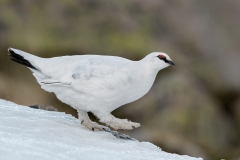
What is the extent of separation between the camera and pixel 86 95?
1825 mm

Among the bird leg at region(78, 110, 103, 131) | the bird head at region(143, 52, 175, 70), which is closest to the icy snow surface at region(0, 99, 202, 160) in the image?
the bird leg at region(78, 110, 103, 131)

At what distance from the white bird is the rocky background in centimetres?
299

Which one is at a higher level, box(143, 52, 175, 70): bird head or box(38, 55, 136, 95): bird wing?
box(143, 52, 175, 70): bird head

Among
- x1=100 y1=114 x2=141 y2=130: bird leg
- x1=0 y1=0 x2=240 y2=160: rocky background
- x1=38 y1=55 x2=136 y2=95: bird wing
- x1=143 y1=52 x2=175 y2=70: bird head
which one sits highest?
x1=0 y1=0 x2=240 y2=160: rocky background

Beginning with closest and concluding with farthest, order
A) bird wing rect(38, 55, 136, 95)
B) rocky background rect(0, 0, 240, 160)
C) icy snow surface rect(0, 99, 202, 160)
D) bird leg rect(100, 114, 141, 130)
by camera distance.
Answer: icy snow surface rect(0, 99, 202, 160) < bird wing rect(38, 55, 136, 95) < bird leg rect(100, 114, 141, 130) < rocky background rect(0, 0, 240, 160)

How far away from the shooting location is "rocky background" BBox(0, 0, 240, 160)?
517 centimetres

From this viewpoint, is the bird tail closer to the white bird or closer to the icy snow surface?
the white bird

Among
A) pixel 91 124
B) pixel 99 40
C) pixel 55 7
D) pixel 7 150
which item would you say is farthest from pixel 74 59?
pixel 55 7

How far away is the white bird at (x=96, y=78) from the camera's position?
1807mm

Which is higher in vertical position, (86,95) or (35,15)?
(35,15)

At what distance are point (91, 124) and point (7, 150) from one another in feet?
2.75

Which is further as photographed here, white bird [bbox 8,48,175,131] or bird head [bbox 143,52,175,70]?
bird head [bbox 143,52,175,70]

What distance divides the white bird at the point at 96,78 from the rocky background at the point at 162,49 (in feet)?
9.80

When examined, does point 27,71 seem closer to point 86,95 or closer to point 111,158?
point 86,95
